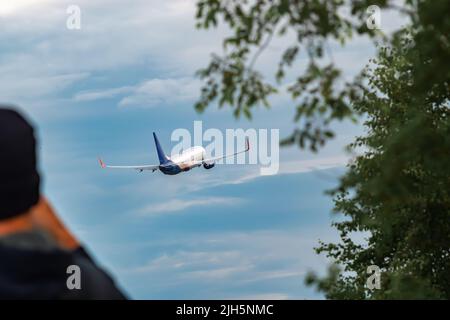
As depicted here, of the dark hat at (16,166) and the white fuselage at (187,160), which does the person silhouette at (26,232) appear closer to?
the dark hat at (16,166)

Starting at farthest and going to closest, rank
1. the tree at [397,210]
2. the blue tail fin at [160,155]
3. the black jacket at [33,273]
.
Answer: the blue tail fin at [160,155] < the tree at [397,210] < the black jacket at [33,273]

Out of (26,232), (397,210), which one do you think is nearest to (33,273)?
(26,232)

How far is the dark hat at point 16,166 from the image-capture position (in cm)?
1012

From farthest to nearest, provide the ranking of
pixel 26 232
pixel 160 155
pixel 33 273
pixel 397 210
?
pixel 160 155
pixel 397 210
pixel 26 232
pixel 33 273

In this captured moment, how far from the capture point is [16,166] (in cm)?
1017

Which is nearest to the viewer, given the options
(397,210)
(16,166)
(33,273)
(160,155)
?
(33,273)

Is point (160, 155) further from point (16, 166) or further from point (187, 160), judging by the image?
point (16, 166)

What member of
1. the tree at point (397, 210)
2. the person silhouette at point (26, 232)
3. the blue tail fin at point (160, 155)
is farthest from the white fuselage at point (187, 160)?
the person silhouette at point (26, 232)

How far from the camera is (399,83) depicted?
31.8 metres

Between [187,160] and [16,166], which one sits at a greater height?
[187,160]

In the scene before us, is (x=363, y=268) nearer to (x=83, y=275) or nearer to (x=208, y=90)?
(x=208, y=90)

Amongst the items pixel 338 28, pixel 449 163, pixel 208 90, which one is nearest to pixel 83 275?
pixel 208 90

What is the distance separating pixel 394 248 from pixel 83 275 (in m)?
22.2

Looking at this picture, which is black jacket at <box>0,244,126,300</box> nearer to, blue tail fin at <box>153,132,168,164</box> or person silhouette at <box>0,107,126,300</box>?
person silhouette at <box>0,107,126,300</box>
